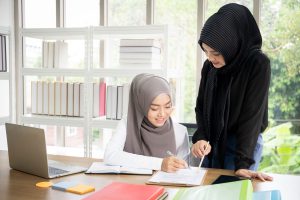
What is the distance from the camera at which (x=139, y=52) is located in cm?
280

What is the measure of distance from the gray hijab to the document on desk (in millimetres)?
349

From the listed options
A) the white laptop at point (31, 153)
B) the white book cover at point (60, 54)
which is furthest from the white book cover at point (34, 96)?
the white laptop at point (31, 153)

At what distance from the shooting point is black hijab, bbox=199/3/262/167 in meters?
1.63

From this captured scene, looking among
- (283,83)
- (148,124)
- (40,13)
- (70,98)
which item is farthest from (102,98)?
(283,83)

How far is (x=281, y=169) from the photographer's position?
10.3ft

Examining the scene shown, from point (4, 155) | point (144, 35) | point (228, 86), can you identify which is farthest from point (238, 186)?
point (144, 35)

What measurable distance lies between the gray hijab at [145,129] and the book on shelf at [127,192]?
0.59 meters

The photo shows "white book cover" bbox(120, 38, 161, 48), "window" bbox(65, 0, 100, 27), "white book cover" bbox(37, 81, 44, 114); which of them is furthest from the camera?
"window" bbox(65, 0, 100, 27)

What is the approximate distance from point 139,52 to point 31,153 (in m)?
1.51

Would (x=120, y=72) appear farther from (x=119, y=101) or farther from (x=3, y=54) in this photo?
(x=3, y=54)

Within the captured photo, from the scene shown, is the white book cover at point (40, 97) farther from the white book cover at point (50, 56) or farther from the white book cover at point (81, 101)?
the white book cover at point (81, 101)

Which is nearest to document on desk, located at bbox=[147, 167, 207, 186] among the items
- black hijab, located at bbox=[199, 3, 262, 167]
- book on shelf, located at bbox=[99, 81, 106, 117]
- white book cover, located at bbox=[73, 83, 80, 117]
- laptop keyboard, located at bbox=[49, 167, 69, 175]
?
black hijab, located at bbox=[199, 3, 262, 167]

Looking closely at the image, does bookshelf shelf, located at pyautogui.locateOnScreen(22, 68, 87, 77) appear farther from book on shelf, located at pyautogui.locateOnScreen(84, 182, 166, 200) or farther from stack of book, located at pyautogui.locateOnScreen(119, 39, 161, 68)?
book on shelf, located at pyautogui.locateOnScreen(84, 182, 166, 200)

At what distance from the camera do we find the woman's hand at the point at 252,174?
1.42 m
